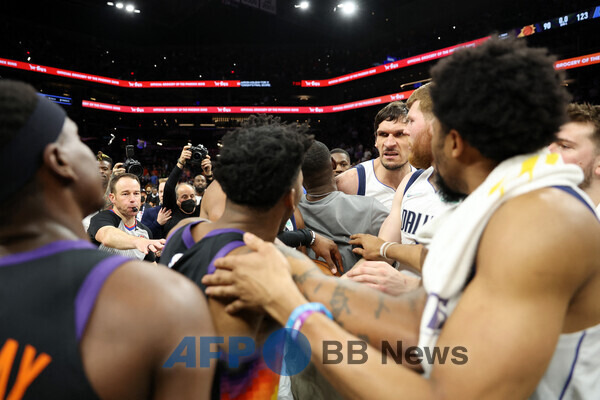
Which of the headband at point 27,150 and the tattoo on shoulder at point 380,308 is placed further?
the tattoo on shoulder at point 380,308

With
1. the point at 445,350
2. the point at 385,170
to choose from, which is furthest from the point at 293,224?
the point at 445,350

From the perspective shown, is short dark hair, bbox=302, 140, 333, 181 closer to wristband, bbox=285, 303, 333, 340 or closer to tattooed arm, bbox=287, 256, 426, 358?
tattooed arm, bbox=287, 256, 426, 358

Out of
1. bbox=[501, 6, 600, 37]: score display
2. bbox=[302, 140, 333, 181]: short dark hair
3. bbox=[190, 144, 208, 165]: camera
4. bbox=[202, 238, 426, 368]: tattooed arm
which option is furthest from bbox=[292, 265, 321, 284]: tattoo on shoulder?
bbox=[501, 6, 600, 37]: score display

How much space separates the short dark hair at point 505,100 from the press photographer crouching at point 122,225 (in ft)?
8.68

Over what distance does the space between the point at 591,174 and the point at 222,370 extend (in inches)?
105

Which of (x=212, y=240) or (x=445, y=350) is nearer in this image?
(x=445, y=350)

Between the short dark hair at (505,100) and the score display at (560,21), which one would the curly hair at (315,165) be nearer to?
the short dark hair at (505,100)

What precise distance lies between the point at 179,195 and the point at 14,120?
3.89 meters

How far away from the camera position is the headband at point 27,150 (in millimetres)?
867

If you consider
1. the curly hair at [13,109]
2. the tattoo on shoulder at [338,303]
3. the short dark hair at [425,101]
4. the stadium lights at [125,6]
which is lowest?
the tattoo on shoulder at [338,303]

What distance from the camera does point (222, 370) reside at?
1292mm

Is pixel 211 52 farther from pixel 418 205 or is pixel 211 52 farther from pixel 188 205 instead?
pixel 418 205

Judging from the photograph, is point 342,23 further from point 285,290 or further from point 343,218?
point 285,290

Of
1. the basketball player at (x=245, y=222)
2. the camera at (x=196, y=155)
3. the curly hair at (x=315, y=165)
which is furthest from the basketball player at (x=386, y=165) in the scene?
the basketball player at (x=245, y=222)
